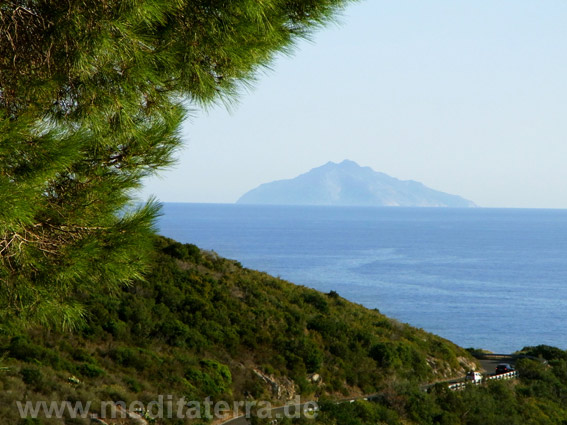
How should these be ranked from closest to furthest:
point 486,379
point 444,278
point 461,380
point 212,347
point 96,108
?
point 96,108
point 212,347
point 486,379
point 461,380
point 444,278

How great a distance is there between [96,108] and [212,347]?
1953 centimetres

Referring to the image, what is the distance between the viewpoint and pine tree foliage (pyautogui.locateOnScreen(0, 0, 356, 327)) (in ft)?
Result: 20.5

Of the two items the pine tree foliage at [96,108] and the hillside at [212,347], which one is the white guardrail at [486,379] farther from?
the pine tree foliage at [96,108]

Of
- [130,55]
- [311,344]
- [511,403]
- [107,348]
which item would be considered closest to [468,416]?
[511,403]

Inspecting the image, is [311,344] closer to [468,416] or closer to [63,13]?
[468,416]

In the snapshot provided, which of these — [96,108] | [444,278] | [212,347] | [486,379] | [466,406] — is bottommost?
[466,406]

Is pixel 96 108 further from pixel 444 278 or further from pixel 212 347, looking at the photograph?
pixel 444 278

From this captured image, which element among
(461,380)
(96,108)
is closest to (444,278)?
(461,380)

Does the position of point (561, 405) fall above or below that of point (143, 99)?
below

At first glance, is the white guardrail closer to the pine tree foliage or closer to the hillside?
the hillside

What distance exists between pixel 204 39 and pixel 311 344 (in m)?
22.5

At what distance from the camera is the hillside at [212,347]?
1841cm

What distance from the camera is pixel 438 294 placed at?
321 ft

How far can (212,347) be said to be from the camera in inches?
1002
